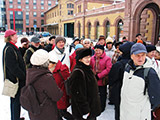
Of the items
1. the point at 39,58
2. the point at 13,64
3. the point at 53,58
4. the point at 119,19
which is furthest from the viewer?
the point at 119,19

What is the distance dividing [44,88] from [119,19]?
1911cm

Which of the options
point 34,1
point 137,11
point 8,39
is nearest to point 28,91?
point 8,39

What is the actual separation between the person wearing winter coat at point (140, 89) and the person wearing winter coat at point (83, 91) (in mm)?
556

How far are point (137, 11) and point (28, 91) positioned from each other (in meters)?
13.3

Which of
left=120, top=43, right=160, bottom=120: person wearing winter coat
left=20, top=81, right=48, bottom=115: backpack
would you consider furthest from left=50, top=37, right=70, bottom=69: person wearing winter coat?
left=120, top=43, right=160, bottom=120: person wearing winter coat

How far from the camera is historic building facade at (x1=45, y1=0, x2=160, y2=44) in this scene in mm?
13158

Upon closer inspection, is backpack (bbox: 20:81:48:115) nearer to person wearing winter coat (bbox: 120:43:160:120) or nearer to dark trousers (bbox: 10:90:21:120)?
dark trousers (bbox: 10:90:21:120)

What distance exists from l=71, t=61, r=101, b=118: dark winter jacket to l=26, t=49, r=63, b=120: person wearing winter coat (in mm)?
284

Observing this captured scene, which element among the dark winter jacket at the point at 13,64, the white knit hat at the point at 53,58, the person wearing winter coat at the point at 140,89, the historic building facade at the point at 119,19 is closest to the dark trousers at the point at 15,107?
the dark winter jacket at the point at 13,64

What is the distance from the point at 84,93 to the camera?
2.23 metres

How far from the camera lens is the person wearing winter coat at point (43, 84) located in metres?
2.09

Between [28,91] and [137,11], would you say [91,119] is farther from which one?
[137,11]

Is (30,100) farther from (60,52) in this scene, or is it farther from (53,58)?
(60,52)

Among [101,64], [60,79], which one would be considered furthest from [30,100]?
[101,64]
